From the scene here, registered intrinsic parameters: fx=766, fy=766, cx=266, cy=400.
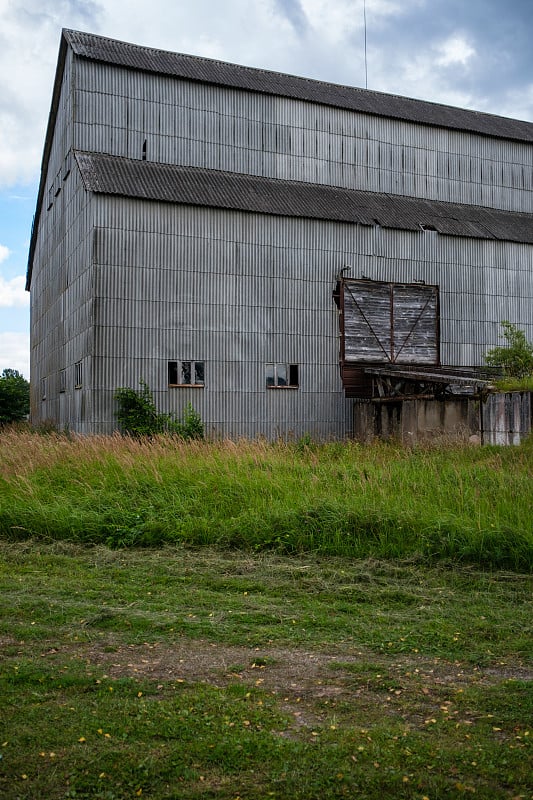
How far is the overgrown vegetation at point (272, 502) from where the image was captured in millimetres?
9836

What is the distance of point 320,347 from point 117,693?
2193 cm

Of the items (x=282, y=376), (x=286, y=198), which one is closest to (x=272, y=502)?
(x=282, y=376)

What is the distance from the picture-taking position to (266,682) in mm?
5594

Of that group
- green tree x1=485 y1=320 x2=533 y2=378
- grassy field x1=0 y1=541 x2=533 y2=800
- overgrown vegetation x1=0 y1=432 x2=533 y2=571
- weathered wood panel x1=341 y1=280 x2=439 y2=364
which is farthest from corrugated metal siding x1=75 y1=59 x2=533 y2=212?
grassy field x1=0 y1=541 x2=533 y2=800

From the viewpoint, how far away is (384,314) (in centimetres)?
2750

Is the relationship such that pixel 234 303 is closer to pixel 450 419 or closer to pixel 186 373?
pixel 186 373

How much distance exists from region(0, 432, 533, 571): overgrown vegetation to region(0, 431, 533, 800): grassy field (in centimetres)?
4

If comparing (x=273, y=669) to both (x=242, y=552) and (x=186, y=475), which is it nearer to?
(x=242, y=552)

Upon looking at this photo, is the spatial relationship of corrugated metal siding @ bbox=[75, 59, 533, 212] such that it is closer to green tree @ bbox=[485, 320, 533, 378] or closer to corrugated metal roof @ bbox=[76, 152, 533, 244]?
corrugated metal roof @ bbox=[76, 152, 533, 244]

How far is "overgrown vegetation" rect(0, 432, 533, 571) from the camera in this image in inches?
387

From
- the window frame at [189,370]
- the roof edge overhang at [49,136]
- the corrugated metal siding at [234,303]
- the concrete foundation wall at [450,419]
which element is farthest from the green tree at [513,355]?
the roof edge overhang at [49,136]

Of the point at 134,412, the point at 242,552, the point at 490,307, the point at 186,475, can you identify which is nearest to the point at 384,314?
the point at 490,307

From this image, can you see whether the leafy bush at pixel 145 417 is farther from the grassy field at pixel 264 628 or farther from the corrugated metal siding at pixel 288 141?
the grassy field at pixel 264 628

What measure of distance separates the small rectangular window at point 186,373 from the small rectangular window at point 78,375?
10.1 ft
